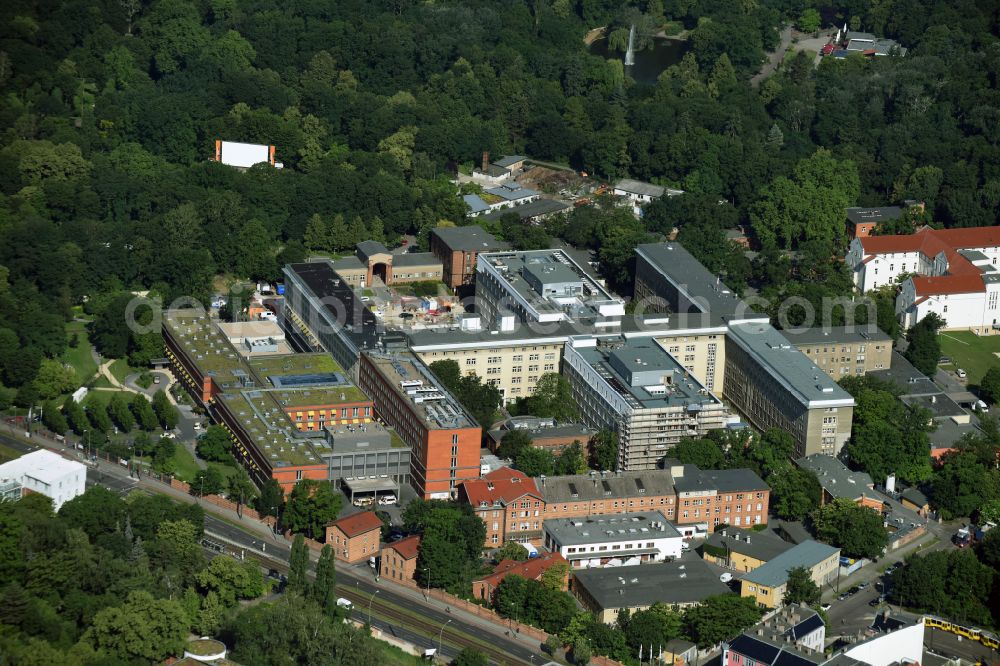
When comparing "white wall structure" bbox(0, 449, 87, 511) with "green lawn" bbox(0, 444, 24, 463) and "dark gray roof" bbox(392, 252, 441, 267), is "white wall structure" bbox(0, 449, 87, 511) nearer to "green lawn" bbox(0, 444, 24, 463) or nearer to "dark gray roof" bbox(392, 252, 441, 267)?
"green lawn" bbox(0, 444, 24, 463)

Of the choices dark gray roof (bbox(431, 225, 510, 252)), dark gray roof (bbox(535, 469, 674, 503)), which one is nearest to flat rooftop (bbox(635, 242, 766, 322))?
dark gray roof (bbox(431, 225, 510, 252))

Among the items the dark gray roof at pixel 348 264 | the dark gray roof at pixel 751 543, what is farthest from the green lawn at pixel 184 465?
the dark gray roof at pixel 751 543

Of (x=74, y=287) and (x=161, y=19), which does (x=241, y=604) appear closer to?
(x=74, y=287)

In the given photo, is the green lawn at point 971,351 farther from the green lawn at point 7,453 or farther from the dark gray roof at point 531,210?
the green lawn at point 7,453

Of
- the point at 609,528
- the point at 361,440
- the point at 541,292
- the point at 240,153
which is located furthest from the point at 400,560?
the point at 240,153

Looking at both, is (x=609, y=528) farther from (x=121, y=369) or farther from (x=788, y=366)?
(x=121, y=369)
